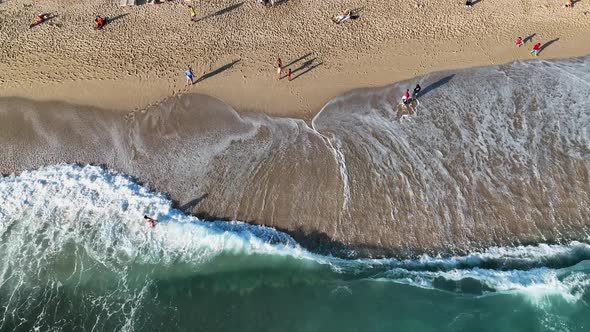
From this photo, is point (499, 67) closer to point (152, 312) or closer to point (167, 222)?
point (167, 222)

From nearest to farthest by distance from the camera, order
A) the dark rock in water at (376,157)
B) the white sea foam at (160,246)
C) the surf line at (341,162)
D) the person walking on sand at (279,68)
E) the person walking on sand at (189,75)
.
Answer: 1. the white sea foam at (160,246)
2. the dark rock in water at (376,157)
3. the surf line at (341,162)
4. the person walking on sand at (189,75)
5. the person walking on sand at (279,68)

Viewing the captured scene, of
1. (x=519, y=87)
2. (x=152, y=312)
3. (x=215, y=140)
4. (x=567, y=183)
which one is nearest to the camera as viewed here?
(x=152, y=312)

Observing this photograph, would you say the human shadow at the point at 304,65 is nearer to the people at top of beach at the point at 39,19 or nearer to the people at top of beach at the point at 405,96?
the people at top of beach at the point at 405,96

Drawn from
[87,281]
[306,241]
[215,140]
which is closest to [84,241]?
[87,281]

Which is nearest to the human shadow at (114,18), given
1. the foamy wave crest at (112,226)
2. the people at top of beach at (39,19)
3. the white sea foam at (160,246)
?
the people at top of beach at (39,19)

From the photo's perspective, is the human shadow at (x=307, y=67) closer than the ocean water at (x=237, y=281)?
No

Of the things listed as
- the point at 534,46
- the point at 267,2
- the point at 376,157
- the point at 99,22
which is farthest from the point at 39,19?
the point at 534,46
